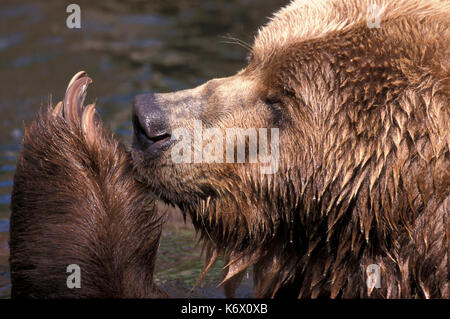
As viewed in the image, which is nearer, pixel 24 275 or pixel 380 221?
pixel 380 221

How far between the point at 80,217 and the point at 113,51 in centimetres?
441

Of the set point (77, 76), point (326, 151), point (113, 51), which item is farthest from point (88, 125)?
point (113, 51)

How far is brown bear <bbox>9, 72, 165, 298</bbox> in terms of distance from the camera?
12.9 feet

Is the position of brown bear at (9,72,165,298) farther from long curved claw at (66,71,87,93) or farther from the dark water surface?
the dark water surface

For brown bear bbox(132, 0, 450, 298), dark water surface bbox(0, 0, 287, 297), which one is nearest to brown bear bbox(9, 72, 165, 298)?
brown bear bbox(132, 0, 450, 298)

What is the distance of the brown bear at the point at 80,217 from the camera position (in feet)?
12.9

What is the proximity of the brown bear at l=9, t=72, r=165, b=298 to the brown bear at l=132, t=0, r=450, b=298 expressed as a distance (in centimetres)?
31

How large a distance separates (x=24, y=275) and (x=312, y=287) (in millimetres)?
1478

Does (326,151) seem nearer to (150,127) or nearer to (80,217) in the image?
(150,127)

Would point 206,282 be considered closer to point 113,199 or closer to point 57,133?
point 113,199

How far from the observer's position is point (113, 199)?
397 cm

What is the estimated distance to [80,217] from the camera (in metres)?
3.95

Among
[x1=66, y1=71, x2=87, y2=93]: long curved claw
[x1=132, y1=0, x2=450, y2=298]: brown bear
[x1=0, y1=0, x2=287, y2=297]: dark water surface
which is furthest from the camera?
[x1=0, y1=0, x2=287, y2=297]: dark water surface
